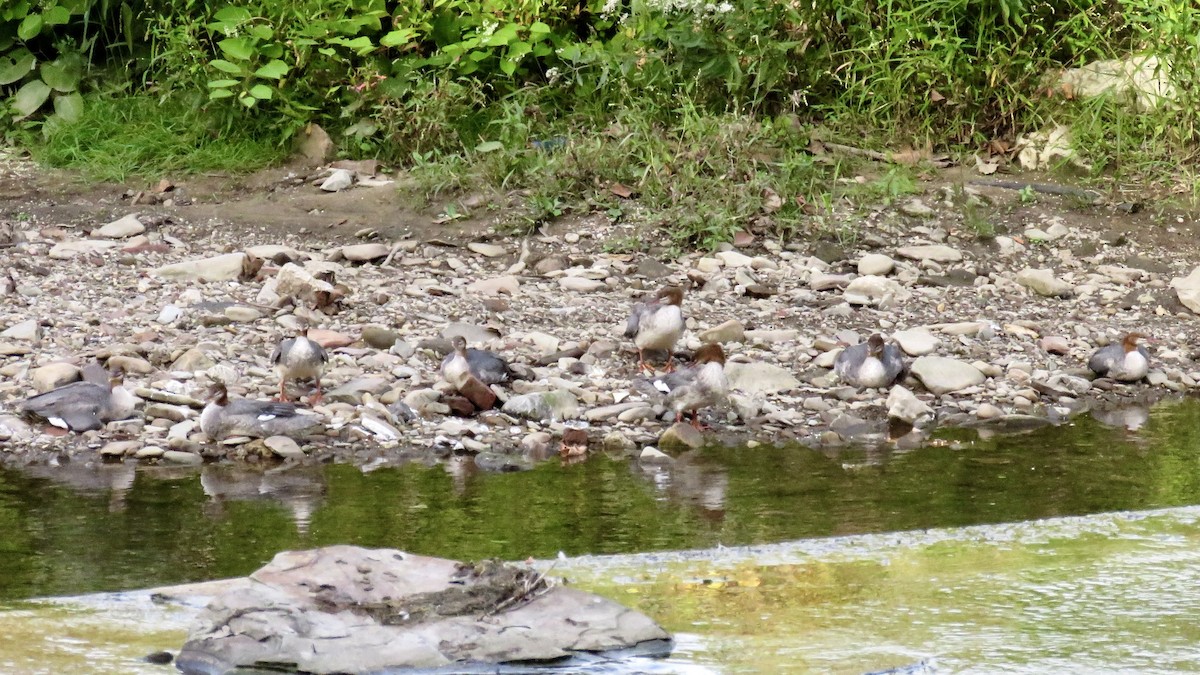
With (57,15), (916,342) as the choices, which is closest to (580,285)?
(916,342)

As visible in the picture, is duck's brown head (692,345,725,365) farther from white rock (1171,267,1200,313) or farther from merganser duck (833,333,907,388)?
white rock (1171,267,1200,313)

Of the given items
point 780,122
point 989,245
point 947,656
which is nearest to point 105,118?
point 780,122

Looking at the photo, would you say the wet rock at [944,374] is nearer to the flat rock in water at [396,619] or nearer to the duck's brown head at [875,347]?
the duck's brown head at [875,347]

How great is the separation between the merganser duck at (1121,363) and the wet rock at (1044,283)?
1100 millimetres

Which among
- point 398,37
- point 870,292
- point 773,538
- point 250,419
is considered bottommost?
point 870,292

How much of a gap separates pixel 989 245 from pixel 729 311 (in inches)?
73.5

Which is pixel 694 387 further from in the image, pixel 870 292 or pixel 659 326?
pixel 870 292

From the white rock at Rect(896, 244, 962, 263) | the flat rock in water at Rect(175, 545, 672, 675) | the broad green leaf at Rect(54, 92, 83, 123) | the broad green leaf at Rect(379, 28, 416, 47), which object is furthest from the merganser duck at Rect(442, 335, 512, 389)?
the broad green leaf at Rect(54, 92, 83, 123)

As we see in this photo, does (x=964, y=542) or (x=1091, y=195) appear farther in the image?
(x=1091, y=195)

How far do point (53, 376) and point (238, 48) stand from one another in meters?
3.87

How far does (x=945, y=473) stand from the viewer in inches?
207

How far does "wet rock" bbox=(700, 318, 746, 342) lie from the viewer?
22.8 feet

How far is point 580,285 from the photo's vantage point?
25.1ft

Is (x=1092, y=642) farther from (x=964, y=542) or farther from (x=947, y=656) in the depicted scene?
(x=964, y=542)
